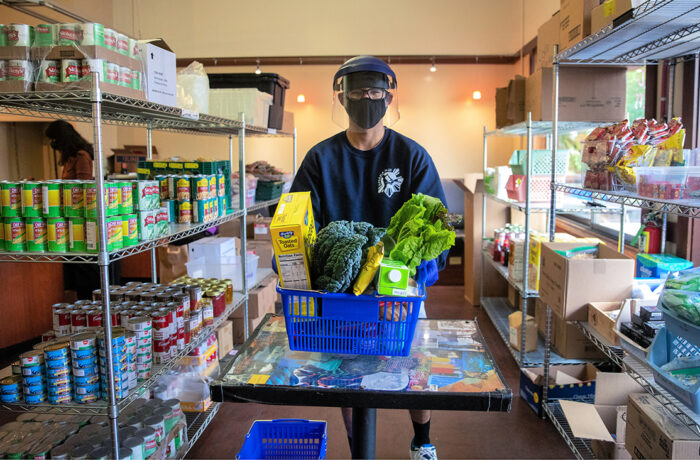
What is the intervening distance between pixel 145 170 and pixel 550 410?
8.96 feet

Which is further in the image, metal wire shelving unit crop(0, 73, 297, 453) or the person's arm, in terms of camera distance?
the person's arm

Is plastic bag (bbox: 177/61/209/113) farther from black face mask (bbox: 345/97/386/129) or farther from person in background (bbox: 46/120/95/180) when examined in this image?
person in background (bbox: 46/120/95/180)

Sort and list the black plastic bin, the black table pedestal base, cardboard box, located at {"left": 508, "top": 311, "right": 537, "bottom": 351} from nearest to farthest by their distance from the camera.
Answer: the black table pedestal base < cardboard box, located at {"left": 508, "top": 311, "right": 537, "bottom": 351} < the black plastic bin

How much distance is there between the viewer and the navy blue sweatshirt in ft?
7.40

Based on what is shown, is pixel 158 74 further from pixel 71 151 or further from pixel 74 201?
pixel 71 151

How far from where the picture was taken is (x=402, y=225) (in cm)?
154

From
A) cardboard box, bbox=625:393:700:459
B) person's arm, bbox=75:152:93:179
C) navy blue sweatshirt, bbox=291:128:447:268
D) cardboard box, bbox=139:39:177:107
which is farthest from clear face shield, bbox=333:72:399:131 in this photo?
person's arm, bbox=75:152:93:179

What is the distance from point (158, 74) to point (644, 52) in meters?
2.41

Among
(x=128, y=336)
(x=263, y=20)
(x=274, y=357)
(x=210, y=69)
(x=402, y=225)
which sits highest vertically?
(x=263, y=20)

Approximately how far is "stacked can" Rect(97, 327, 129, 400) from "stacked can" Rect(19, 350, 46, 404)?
23cm

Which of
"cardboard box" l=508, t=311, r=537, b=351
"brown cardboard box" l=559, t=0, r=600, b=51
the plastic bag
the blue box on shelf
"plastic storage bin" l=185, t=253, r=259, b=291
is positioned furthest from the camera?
"cardboard box" l=508, t=311, r=537, b=351

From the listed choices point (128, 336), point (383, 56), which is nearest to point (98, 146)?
point (128, 336)

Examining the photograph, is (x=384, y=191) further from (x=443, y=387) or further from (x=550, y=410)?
(x=550, y=410)

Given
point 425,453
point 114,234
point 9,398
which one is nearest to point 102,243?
point 114,234
